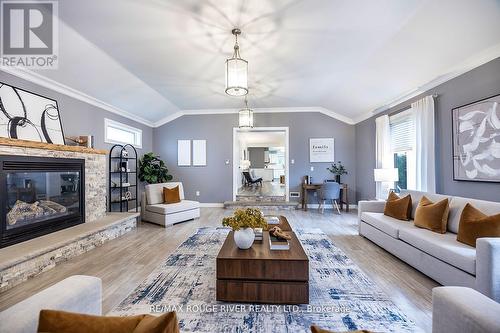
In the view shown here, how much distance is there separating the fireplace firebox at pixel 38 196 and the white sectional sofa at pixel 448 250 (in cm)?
477

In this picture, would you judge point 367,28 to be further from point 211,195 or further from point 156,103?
point 211,195

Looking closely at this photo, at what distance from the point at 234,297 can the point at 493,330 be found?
5.43 feet

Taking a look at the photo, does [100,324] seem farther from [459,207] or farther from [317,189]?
[317,189]

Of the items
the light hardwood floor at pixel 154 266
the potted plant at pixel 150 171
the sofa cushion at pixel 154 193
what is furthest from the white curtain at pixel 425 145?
the potted plant at pixel 150 171

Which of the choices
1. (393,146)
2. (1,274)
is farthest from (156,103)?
(393,146)

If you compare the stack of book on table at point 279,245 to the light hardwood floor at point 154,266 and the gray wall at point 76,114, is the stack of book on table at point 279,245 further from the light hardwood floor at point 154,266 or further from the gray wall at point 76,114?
the gray wall at point 76,114

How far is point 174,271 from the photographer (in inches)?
104

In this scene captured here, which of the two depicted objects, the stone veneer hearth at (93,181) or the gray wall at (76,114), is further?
the stone veneer hearth at (93,181)

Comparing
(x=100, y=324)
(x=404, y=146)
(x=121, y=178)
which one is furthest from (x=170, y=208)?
(x=404, y=146)

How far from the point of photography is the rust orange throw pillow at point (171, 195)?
5113mm

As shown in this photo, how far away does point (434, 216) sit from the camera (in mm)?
2770

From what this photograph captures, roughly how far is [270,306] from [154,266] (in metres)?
1.58

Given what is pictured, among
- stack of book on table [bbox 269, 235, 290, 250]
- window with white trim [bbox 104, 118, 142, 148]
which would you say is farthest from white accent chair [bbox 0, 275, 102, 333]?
window with white trim [bbox 104, 118, 142, 148]

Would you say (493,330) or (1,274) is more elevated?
(493,330)
